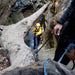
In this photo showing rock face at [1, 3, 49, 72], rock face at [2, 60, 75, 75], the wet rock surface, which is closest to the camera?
rock face at [2, 60, 75, 75]

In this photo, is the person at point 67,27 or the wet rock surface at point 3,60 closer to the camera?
the person at point 67,27

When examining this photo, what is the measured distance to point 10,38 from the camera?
3.87 m

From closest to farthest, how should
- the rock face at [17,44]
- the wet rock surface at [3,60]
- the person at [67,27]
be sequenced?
the person at [67,27]
the rock face at [17,44]
the wet rock surface at [3,60]

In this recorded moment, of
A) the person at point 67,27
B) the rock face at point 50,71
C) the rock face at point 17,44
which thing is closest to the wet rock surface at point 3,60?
A: the rock face at point 17,44

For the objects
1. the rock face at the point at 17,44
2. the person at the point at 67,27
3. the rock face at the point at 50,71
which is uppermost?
the person at the point at 67,27

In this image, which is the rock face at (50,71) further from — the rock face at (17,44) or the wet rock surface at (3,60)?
the wet rock surface at (3,60)

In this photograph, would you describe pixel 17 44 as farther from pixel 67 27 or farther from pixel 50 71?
pixel 50 71

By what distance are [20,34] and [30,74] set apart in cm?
341

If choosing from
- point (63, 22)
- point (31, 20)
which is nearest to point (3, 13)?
point (31, 20)

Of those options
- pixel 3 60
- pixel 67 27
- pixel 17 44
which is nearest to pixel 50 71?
pixel 67 27

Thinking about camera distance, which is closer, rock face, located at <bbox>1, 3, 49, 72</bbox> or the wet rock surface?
rock face, located at <bbox>1, 3, 49, 72</bbox>

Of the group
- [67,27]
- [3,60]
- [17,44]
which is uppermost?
[67,27]

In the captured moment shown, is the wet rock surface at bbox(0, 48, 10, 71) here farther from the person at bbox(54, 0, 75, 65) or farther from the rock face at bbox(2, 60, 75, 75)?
the rock face at bbox(2, 60, 75, 75)

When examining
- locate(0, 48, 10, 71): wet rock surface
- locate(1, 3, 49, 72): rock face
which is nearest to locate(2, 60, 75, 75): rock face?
locate(1, 3, 49, 72): rock face
